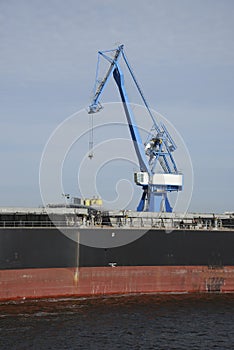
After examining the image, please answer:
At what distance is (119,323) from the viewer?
91.8ft

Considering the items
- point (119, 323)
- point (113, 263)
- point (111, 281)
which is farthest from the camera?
point (113, 263)

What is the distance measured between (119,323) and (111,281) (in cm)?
809

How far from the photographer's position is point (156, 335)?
2614cm

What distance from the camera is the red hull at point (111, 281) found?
110 ft

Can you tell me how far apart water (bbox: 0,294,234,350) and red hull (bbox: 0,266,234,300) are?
45.2 inches

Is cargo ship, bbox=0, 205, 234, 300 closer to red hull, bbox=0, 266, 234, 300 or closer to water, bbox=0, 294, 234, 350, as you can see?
red hull, bbox=0, 266, 234, 300

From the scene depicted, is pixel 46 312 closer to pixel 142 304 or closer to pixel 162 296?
pixel 142 304

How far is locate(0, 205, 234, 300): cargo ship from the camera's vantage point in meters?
34.3

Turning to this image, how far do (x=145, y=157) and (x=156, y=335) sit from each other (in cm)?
2269

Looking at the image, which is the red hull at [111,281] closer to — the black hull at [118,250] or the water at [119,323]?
the black hull at [118,250]

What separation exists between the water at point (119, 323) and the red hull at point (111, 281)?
1149 mm

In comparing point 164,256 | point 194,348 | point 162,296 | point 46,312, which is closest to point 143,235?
point 164,256

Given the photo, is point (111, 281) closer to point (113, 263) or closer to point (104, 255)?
point (113, 263)

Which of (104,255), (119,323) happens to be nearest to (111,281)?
(104,255)
